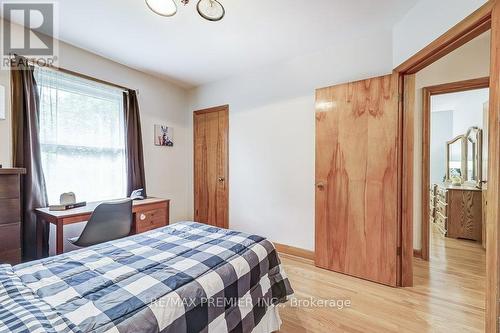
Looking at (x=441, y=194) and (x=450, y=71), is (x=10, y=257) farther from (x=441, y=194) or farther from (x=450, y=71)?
(x=441, y=194)

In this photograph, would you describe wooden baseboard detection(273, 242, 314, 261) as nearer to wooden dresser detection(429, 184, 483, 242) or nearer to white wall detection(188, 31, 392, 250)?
white wall detection(188, 31, 392, 250)

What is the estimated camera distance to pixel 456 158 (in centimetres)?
437

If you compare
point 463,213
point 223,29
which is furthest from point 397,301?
point 223,29

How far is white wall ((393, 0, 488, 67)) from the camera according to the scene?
137 centimetres

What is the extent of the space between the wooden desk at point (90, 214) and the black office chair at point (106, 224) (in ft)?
0.56

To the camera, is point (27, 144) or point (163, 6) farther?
point (27, 144)

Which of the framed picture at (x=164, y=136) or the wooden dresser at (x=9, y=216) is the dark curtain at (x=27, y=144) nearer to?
the wooden dresser at (x=9, y=216)

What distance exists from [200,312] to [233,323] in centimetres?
25

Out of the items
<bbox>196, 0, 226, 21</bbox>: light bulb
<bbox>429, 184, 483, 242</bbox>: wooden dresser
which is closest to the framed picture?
<bbox>196, 0, 226, 21</bbox>: light bulb

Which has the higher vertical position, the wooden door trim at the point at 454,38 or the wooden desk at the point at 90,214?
the wooden door trim at the point at 454,38

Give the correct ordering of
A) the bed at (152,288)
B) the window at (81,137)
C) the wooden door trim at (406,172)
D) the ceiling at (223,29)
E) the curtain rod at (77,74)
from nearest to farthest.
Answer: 1. the bed at (152,288)
2. the ceiling at (223,29)
3. the wooden door trim at (406,172)
4. the curtain rod at (77,74)
5. the window at (81,137)

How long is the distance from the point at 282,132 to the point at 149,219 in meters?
1.93

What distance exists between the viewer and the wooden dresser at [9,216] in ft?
5.52

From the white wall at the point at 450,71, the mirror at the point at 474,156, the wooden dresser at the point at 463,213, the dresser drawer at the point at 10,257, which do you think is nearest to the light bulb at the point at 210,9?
the dresser drawer at the point at 10,257
